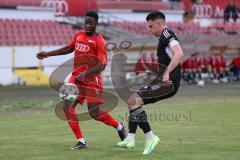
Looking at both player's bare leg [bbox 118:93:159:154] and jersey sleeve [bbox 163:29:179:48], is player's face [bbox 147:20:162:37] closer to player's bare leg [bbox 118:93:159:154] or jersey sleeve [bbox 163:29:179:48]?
jersey sleeve [bbox 163:29:179:48]

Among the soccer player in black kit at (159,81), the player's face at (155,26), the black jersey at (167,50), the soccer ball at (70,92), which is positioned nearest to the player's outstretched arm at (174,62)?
the soccer player in black kit at (159,81)

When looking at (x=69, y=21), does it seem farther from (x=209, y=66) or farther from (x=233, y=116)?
(x=233, y=116)

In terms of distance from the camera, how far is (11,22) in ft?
120

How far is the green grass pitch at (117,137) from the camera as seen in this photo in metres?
10.8

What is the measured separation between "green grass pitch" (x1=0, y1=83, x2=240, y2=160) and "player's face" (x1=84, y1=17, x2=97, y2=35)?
75.5 inches

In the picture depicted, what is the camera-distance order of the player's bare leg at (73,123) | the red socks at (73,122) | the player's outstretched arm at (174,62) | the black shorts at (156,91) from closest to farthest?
the player's outstretched arm at (174,62)
the black shorts at (156,91)
the player's bare leg at (73,123)
the red socks at (73,122)

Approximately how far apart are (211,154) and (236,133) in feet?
11.1

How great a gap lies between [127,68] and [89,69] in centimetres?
2304

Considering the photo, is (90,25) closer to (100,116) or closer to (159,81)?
(100,116)

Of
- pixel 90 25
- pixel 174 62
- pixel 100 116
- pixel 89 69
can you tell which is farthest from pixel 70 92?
pixel 174 62

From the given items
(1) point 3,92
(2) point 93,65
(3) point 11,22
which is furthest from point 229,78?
(2) point 93,65

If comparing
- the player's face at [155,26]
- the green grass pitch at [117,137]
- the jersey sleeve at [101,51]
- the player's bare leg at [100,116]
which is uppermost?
the player's face at [155,26]

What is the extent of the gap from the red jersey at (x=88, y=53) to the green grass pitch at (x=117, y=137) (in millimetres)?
Result: 1198

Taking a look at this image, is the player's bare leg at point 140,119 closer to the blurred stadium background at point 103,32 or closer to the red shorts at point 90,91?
the red shorts at point 90,91
